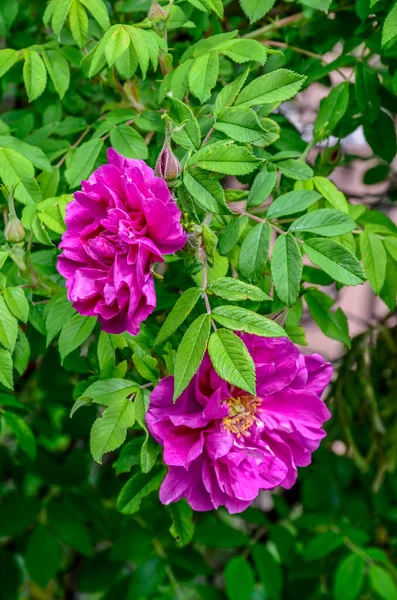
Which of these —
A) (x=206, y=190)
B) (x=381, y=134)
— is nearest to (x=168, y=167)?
(x=206, y=190)

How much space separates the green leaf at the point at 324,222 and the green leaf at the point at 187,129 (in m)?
0.16

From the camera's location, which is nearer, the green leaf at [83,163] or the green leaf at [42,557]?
the green leaf at [83,163]

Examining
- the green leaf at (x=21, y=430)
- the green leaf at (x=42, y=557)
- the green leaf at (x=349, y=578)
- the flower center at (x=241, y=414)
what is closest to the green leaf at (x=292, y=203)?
→ the flower center at (x=241, y=414)

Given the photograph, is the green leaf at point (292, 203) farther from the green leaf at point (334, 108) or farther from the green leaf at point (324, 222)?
the green leaf at point (334, 108)

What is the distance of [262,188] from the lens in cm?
92

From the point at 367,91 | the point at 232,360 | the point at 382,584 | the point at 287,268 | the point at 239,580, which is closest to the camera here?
the point at 232,360

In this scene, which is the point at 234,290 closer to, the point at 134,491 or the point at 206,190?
the point at 206,190

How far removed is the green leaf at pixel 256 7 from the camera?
97cm

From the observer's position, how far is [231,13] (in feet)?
4.37

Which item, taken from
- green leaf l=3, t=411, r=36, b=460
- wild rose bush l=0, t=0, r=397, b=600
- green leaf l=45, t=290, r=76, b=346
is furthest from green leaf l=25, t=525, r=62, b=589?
green leaf l=45, t=290, r=76, b=346

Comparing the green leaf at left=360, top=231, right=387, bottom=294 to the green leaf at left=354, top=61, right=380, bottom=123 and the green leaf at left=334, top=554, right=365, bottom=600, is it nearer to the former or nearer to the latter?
the green leaf at left=354, top=61, right=380, bottom=123

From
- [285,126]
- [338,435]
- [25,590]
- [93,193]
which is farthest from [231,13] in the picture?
[25,590]

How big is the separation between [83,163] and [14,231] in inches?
6.7

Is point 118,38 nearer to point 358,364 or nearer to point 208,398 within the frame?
point 208,398
